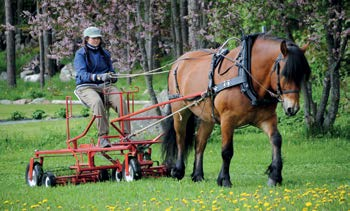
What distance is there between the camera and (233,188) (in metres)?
10.9

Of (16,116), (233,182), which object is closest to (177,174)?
(233,182)

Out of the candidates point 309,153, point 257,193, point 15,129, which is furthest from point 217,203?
point 15,129

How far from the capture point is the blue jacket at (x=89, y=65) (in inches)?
495

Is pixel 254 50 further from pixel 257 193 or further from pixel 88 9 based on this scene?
pixel 88 9

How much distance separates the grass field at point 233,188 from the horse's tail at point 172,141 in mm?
453

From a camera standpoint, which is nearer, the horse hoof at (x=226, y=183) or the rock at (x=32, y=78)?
the horse hoof at (x=226, y=183)

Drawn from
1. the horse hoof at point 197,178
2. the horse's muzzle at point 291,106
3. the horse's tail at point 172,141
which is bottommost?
the horse hoof at point 197,178

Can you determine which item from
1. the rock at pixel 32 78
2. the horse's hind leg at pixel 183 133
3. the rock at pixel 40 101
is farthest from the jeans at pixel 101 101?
the rock at pixel 32 78

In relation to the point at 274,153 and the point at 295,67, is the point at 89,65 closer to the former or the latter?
the point at 274,153

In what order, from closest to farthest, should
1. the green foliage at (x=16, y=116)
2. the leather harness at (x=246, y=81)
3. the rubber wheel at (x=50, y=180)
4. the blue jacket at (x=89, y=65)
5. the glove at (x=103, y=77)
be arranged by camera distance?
1. the leather harness at (x=246, y=81)
2. the rubber wheel at (x=50, y=180)
3. the glove at (x=103, y=77)
4. the blue jacket at (x=89, y=65)
5. the green foliage at (x=16, y=116)

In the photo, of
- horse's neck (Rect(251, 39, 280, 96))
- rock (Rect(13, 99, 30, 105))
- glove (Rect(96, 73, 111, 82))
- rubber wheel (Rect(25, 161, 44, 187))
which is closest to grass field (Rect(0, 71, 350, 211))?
rubber wheel (Rect(25, 161, 44, 187))

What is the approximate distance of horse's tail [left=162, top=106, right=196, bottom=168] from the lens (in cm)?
1314

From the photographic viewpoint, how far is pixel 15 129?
23.1 metres

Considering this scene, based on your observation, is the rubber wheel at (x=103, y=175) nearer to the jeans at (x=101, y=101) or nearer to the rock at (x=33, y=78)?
the jeans at (x=101, y=101)
